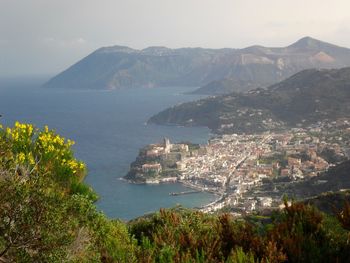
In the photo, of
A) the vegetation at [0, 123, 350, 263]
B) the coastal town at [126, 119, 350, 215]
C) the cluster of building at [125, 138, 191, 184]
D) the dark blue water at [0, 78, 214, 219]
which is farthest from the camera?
the cluster of building at [125, 138, 191, 184]

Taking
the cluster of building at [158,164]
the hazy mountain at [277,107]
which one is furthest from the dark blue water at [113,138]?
the hazy mountain at [277,107]

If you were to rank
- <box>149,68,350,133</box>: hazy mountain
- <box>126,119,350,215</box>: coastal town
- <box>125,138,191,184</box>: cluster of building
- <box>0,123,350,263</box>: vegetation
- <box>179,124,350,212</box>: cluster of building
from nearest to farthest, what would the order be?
1. <box>0,123,350,263</box>: vegetation
2. <box>179,124,350,212</box>: cluster of building
3. <box>126,119,350,215</box>: coastal town
4. <box>125,138,191,184</box>: cluster of building
5. <box>149,68,350,133</box>: hazy mountain

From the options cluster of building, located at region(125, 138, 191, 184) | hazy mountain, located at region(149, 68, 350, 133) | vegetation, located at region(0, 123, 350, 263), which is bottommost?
cluster of building, located at region(125, 138, 191, 184)

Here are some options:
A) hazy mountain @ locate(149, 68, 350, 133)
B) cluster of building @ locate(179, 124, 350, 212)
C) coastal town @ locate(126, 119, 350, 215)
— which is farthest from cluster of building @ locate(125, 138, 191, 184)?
hazy mountain @ locate(149, 68, 350, 133)

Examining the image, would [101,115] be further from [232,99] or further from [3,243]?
[3,243]

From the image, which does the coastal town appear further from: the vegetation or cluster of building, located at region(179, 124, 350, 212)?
the vegetation

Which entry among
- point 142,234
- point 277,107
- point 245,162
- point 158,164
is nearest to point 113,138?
point 158,164

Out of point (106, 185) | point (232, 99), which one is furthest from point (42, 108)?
point (106, 185)
